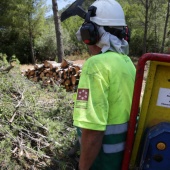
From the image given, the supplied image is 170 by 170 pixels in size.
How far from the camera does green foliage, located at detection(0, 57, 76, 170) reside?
3.10 metres

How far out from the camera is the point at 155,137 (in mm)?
1548

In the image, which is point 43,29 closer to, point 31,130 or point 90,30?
point 31,130

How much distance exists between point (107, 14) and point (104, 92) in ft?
1.79

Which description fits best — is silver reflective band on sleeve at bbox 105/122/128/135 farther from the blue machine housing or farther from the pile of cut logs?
the pile of cut logs

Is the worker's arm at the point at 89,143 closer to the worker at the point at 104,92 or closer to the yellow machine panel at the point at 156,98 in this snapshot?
the worker at the point at 104,92

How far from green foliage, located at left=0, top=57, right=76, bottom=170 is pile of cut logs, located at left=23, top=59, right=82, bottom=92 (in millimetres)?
3201

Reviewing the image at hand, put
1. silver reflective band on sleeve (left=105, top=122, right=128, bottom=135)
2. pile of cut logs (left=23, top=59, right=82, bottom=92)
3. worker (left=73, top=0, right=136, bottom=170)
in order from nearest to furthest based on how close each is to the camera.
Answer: worker (left=73, top=0, right=136, bottom=170)
silver reflective band on sleeve (left=105, top=122, right=128, bottom=135)
pile of cut logs (left=23, top=59, right=82, bottom=92)

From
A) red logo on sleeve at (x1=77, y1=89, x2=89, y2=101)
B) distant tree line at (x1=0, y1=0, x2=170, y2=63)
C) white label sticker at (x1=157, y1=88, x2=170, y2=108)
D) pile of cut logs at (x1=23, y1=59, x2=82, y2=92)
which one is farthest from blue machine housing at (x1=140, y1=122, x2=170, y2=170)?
distant tree line at (x1=0, y1=0, x2=170, y2=63)

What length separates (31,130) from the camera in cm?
365

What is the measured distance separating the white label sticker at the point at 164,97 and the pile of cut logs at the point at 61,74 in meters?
6.21

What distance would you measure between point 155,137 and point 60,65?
731 cm

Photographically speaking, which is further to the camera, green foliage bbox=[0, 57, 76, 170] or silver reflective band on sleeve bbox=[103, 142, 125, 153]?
green foliage bbox=[0, 57, 76, 170]

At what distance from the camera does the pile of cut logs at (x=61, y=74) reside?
8.00 meters

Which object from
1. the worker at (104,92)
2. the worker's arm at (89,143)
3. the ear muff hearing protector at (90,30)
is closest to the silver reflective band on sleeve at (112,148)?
the worker at (104,92)
